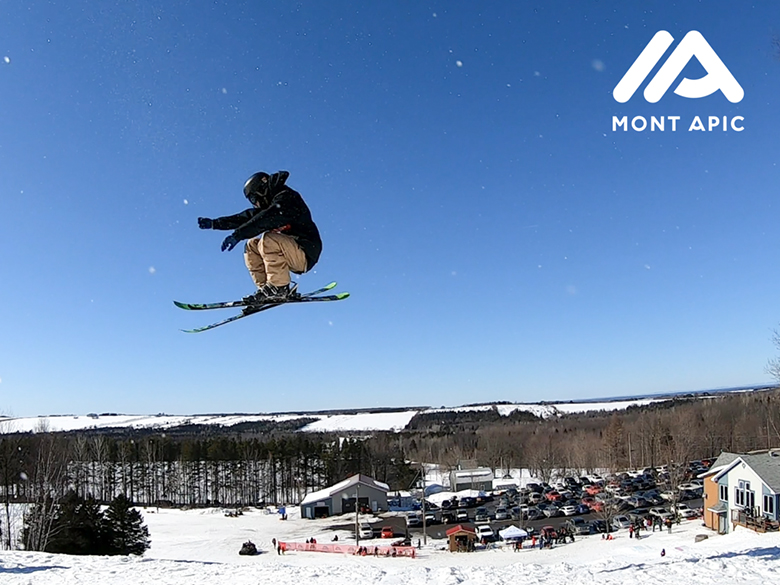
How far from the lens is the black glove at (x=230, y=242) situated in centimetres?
376

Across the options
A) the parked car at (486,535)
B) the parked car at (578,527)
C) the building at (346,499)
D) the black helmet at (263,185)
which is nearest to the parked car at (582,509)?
the parked car at (578,527)

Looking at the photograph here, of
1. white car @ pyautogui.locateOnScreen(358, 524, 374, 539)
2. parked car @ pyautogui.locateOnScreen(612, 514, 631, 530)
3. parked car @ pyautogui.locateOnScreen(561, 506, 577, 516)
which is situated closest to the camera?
parked car @ pyautogui.locateOnScreen(612, 514, 631, 530)

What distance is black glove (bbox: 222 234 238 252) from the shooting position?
3.76 m

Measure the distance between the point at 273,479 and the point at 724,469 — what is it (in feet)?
138

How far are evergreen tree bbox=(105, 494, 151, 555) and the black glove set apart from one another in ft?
63.3

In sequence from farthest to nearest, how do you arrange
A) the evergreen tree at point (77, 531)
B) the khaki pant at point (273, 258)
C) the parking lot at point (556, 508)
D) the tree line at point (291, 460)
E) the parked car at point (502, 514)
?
the tree line at point (291, 460) → the parked car at point (502, 514) → the parking lot at point (556, 508) → the evergreen tree at point (77, 531) → the khaki pant at point (273, 258)

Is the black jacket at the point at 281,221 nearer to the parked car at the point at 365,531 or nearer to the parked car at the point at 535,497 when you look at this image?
the parked car at the point at 365,531

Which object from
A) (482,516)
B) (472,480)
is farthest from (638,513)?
(472,480)

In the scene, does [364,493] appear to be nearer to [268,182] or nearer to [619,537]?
[619,537]

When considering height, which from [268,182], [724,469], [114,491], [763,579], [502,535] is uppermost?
[268,182]

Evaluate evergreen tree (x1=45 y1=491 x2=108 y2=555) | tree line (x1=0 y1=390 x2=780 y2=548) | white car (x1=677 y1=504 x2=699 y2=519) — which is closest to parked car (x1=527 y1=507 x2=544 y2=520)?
white car (x1=677 y1=504 x2=699 y2=519)

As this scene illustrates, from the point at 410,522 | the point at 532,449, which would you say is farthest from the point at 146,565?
the point at 532,449

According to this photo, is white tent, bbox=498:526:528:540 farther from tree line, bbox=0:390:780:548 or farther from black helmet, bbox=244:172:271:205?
tree line, bbox=0:390:780:548

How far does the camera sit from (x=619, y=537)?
80.9 feet
